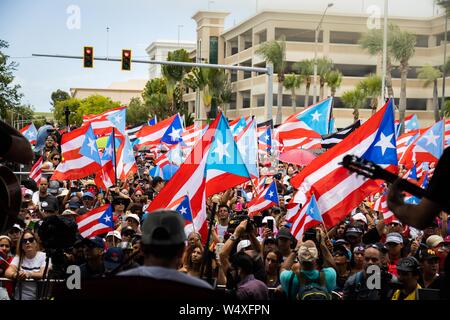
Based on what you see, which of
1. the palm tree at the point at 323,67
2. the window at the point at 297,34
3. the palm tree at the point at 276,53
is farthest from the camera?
the window at the point at 297,34

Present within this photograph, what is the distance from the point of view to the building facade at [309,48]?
5247 cm

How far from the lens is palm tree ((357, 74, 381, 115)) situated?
59.6 meters

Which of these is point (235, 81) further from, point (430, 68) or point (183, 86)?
point (430, 68)

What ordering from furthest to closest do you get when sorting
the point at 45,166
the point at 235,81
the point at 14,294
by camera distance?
the point at 235,81, the point at 45,166, the point at 14,294

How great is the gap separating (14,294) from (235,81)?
69203mm

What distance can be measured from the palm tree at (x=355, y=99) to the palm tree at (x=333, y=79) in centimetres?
111

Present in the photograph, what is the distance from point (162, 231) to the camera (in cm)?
330

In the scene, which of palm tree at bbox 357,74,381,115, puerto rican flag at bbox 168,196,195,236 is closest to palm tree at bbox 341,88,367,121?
palm tree at bbox 357,74,381,115

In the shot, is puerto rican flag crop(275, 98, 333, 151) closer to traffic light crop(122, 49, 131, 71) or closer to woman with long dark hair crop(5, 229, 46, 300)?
traffic light crop(122, 49, 131, 71)

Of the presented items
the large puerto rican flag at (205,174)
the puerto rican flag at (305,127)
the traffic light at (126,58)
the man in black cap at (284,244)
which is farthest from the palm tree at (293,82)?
the man in black cap at (284,244)

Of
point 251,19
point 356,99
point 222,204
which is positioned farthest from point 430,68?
point 222,204

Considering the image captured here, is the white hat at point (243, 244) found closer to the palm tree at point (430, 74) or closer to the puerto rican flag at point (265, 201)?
the puerto rican flag at point (265, 201)
